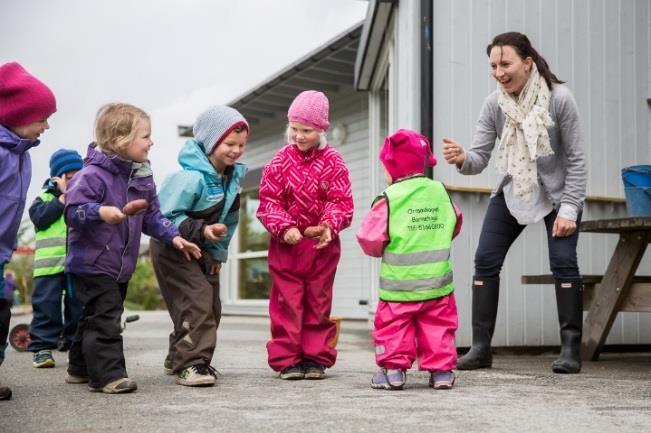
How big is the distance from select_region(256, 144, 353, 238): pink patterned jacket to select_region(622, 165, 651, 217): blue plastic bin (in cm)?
204

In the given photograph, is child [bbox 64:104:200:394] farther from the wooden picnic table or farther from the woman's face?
the wooden picnic table

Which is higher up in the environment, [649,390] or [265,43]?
[265,43]

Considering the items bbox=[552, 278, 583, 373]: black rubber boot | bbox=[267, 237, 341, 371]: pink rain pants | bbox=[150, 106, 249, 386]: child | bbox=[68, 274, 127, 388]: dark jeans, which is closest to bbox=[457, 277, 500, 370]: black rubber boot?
bbox=[552, 278, 583, 373]: black rubber boot

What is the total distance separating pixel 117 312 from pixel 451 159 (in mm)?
1856

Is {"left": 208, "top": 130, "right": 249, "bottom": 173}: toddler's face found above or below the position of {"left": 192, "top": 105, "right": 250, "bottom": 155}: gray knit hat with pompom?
below

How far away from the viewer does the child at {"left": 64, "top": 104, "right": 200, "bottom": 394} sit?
12.1ft

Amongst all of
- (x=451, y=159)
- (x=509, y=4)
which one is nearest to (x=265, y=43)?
(x=509, y=4)

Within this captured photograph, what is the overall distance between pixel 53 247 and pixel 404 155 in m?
2.89

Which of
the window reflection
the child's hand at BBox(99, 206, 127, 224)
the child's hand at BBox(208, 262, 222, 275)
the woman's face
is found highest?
the woman's face

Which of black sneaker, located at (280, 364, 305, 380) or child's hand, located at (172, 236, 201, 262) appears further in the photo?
black sneaker, located at (280, 364, 305, 380)

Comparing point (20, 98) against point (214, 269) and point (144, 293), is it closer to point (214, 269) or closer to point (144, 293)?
point (214, 269)

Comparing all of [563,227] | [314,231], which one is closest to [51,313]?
[314,231]

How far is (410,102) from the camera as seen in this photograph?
5703 millimetres

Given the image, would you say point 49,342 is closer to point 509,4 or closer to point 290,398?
point 290,398
